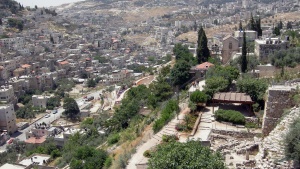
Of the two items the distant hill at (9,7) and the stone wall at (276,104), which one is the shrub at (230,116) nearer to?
the stone wall at (276,104)

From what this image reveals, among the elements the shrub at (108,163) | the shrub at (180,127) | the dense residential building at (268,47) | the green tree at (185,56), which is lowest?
the shrub at (108,163)

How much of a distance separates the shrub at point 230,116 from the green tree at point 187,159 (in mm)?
5419

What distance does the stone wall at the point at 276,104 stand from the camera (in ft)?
40.1

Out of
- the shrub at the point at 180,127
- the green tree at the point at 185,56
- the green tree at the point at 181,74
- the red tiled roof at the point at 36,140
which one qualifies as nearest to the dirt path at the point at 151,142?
the shrub at the point at 180,127

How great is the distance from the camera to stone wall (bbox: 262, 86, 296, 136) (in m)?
12.2

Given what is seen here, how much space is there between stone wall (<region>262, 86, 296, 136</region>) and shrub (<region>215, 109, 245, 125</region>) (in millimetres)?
1708

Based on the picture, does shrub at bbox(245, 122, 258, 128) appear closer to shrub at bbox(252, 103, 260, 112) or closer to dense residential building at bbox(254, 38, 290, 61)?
shrub at bbox(252, 103, 260, 112)

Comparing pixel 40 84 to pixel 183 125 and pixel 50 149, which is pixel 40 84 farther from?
pixel 183 125

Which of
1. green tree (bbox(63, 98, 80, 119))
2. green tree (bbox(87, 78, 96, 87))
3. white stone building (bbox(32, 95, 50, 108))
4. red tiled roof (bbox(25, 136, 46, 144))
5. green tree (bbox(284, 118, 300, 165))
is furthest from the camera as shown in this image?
green tree (bbox(87, 78, 96, 87))

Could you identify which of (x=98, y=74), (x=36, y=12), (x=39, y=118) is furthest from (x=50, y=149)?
(x=36, y=12)

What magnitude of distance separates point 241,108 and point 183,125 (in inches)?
128

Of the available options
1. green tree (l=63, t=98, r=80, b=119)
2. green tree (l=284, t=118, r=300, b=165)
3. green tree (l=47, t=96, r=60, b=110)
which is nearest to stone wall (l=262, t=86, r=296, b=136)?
green tree (l=284, t=118, r=300, b=165)

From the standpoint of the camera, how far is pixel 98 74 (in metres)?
59.1

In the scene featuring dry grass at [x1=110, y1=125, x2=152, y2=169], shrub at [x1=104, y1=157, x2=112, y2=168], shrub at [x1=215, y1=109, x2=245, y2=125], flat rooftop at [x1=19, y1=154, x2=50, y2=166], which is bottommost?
flat rooftop at [x1=19, y1=154, x2=50, y2=166]
